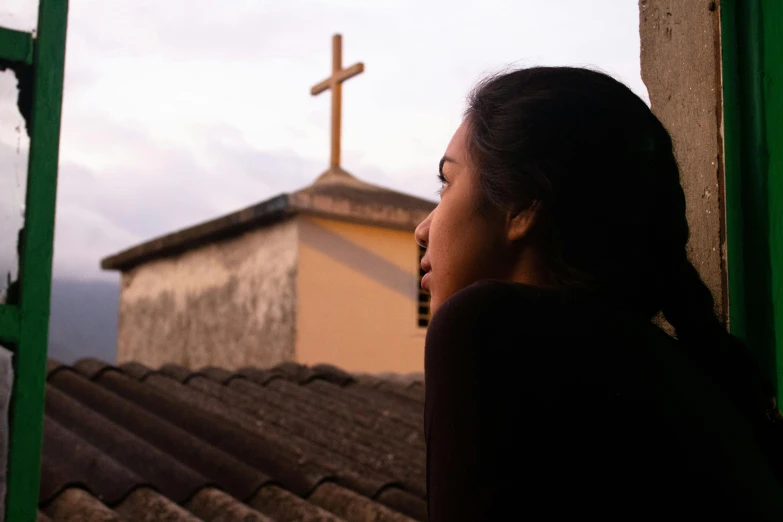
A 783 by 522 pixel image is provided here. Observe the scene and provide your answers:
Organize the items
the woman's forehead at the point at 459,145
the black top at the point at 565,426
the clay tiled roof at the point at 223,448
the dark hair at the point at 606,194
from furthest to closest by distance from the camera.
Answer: the clay tiled roof at the point at 223,448, the woman's forehead at the point at 459,145, the dark hair at the point at 606,194, the black top at the point at 565,426

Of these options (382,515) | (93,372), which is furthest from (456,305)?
(93,372)

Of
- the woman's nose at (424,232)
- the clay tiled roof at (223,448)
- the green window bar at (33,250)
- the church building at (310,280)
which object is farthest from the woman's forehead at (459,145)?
the church building at (310,280)

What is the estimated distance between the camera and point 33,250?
1.94 meters

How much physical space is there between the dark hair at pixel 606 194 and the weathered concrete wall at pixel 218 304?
9367 mm

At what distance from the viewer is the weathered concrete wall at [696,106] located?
1832 millimetres

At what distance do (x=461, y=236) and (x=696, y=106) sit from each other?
88 cm

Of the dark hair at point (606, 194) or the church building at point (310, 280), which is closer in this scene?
the dark hair at point (606, 194)

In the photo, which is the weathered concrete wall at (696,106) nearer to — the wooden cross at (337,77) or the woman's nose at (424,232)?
the woman's nose at (424,232)

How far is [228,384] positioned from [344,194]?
18.7 feet

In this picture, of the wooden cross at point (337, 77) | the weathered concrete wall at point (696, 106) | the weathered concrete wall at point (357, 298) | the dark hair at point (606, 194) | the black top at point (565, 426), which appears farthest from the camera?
the wooden cross at point (337, 77)

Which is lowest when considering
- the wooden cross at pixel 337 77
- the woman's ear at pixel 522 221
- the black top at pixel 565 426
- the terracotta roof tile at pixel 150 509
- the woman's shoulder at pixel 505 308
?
the terracotta roof tile at pixel 150 509

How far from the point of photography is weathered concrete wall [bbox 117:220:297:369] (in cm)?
1076

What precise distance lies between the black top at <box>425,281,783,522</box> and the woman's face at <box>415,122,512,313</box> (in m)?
0.21

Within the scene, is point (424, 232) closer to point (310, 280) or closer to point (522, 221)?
point (522, 221)
